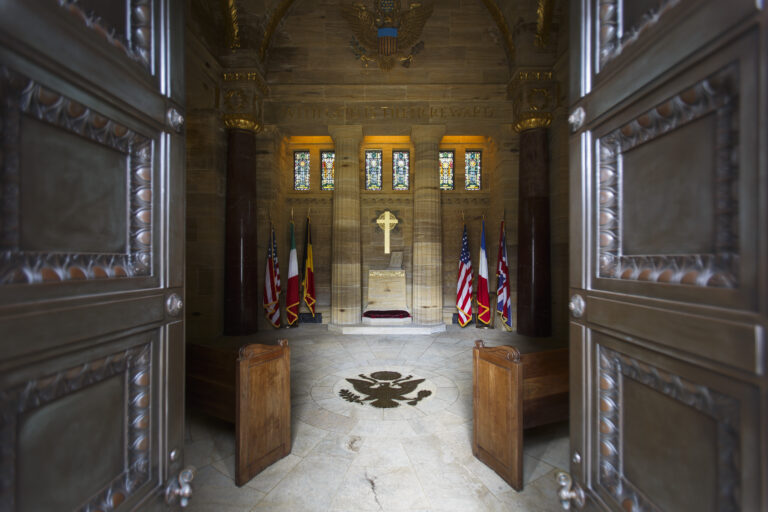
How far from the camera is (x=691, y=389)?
77cm

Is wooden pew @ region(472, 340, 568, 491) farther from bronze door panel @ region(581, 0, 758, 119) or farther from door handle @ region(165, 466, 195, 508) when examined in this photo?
door handle @ region(165, 466, 195, 508)

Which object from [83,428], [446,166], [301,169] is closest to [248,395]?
[83,428]

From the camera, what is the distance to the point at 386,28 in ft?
23.8

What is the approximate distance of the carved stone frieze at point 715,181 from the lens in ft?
2.27

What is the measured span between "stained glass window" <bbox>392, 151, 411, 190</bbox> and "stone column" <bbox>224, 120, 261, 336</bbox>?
3875 mm

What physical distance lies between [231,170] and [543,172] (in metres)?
6.64

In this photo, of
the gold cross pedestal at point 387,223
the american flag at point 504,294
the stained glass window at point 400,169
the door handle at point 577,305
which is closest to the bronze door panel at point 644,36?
the door handle at point 577,305

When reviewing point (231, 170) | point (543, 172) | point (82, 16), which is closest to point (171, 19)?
point (82, 16)

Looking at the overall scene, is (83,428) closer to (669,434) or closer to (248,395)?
(669,434)

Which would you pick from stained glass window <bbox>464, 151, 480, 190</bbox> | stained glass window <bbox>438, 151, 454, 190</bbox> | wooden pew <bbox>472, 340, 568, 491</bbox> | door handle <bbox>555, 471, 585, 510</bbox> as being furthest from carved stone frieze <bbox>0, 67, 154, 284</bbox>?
stained glass window <bbox>464, 151, 480, 190</bbox>

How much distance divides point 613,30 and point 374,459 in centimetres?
304

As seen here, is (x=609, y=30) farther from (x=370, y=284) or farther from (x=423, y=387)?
(x=370, y=284)

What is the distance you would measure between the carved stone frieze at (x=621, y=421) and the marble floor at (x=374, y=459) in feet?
5.06

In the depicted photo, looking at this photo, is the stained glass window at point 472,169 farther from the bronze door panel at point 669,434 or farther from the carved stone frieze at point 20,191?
the carved stone frieze at point 20,191
